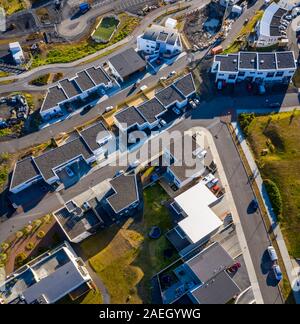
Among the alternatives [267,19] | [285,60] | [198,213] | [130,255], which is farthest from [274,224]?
[267,19]

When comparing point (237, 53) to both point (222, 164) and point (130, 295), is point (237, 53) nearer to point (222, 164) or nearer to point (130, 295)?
point (222, 164)

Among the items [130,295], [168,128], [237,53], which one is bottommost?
[130,295]

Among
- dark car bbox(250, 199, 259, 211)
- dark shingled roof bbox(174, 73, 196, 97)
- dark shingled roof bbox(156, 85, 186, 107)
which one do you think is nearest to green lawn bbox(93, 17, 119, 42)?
dark shingled roof bbox(156, 85, 186, 107)

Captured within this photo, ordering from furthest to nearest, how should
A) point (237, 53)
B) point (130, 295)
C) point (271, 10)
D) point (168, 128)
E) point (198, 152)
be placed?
point (271, 10) → point (237, 53) → point (168, 128) → point (198, 152) → point (130, 295)

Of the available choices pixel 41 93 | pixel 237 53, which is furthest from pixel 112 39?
pixel 237 53

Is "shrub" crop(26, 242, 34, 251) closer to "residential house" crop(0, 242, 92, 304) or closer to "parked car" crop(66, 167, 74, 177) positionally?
"residential house" crop(0, 242, 92, 304)

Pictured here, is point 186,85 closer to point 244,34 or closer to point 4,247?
point 244,34
